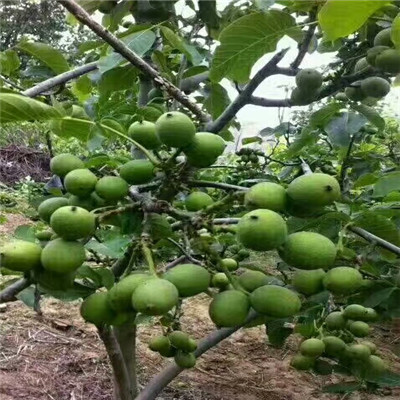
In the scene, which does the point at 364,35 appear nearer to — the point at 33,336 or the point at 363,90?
the point at 363,90

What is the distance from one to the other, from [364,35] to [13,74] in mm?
1087

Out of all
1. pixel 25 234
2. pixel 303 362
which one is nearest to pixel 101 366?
pixel 303 362

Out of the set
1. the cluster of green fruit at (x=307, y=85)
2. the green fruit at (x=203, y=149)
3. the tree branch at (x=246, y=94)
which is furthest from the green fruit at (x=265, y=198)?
the cluster of green fruit at (x=307, y=85)

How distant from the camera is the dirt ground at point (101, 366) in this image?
2293mm

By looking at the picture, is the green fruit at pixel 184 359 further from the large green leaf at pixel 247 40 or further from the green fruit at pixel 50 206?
the large green leaf at pixel 247 40

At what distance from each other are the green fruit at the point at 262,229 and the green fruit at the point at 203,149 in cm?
15

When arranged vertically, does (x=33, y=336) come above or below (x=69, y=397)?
above

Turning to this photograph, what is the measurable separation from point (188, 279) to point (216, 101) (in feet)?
3.65

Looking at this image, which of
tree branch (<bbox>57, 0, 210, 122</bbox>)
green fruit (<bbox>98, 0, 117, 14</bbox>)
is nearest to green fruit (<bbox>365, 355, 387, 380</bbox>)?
tree branch (<bbox>57, 0, 210, 122</bbox>)

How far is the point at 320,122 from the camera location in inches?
73.7

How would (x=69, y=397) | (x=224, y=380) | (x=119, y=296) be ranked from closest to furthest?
(x=119, y=296), (x=69, y=397), (x=224, y=380)

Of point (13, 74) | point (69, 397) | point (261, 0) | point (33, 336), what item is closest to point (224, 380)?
point (69, 397)

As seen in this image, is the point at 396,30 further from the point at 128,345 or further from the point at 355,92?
the point at 128,345

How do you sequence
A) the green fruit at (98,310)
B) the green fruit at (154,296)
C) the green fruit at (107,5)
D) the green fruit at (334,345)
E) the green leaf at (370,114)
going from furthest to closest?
the green leaf at (370,114)
the green fruit at (107,5)
the green fruit at (334,345)
the green fruit at (98,310)
the green fruit at (154,296)
